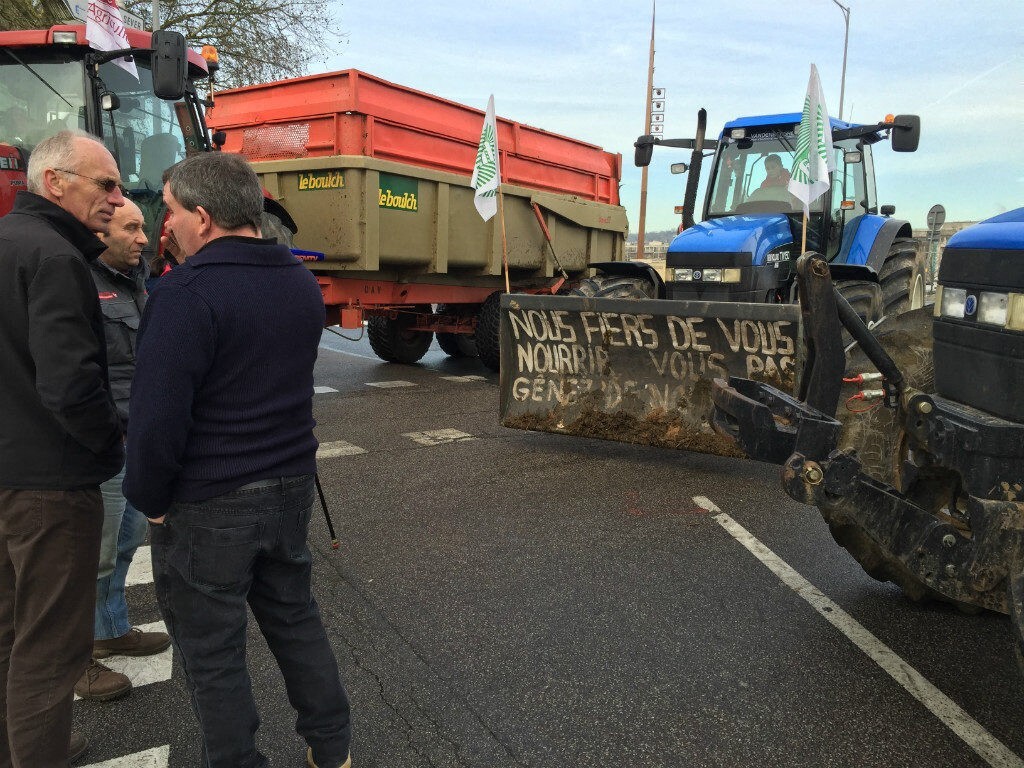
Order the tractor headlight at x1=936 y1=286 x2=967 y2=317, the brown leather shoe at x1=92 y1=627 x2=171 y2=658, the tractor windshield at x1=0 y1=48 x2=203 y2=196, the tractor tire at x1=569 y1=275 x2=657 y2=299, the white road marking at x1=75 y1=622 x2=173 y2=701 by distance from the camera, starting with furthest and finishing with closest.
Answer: the tractor tire at x1=569 y1=275 x2=657 y2=299 → the tractor windshield at x1=0 y1=48 x2=203 y2=196 → the brown leather shoe at x1=92 y1=627 x2=171 y2=658 → the white road marking at x1=75 y1=622 x2=173 y2=701 → the tractor headlight at x1=936 y1=286 x2=967 y2=317

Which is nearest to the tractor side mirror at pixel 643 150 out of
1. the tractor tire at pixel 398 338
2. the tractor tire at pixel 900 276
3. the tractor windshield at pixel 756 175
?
the tractor windshield at pixel 756 175

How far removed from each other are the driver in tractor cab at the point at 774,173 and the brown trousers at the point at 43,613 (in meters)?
6.69

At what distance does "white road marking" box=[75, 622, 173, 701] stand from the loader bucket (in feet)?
11.1

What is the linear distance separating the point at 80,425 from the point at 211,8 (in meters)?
20.8

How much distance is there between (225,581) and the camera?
6.55 ft

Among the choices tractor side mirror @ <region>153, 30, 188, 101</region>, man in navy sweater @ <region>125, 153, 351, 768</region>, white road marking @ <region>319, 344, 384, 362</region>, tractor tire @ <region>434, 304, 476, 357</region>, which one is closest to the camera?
man in navy sweater @ <region>125, 153, 351, 768</region>

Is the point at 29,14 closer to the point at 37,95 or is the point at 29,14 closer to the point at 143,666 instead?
the point at 37,95

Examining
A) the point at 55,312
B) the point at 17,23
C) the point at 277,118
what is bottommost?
the point at 55,312

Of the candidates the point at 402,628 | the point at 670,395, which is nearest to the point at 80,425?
the point at 402,628

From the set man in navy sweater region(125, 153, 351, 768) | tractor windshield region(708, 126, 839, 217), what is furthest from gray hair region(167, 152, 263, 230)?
tractor windshield region(708, 126, 839, 217)

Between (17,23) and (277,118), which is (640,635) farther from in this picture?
(17,23)

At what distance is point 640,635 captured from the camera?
3.23 metres

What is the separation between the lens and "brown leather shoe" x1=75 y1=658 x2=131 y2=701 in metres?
2.75

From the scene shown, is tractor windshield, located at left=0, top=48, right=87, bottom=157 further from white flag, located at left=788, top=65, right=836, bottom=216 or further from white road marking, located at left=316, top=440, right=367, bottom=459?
white flag, located at left=788, top=65, right=836, bottom=216
